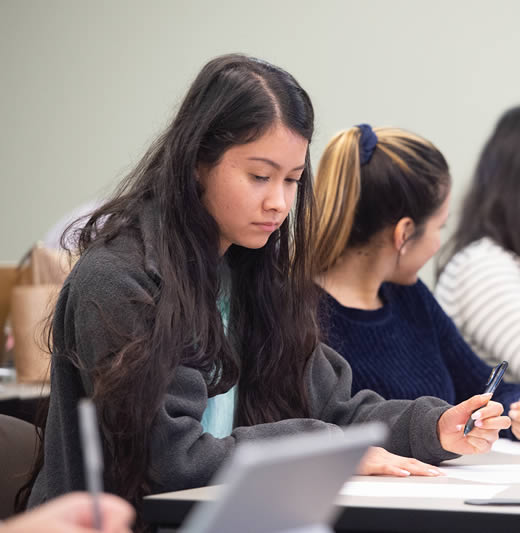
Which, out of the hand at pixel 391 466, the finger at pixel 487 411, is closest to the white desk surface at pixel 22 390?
the hand at pixel 391 466

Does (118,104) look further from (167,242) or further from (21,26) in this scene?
(167,242)

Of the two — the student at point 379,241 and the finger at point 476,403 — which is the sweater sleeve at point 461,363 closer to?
the student at point 379,241

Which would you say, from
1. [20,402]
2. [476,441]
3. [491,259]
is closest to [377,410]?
[476,441]

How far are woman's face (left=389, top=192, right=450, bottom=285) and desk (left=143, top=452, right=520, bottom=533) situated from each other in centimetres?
96

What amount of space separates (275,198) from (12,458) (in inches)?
21.3

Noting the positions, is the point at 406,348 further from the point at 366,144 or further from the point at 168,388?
the point at 168,388

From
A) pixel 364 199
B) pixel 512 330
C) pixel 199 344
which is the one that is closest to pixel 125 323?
pixel 199 344

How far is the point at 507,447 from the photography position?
1612 millimetres

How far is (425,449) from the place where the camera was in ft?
4.45

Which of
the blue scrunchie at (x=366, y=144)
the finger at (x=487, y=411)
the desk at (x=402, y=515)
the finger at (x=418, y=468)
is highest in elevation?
the blue scrunchie at (x=366, y=144)

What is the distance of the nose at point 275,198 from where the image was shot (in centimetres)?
127

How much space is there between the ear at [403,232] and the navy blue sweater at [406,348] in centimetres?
12

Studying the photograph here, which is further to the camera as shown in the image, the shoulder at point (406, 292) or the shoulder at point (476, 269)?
the shoulder at point (476, 269)

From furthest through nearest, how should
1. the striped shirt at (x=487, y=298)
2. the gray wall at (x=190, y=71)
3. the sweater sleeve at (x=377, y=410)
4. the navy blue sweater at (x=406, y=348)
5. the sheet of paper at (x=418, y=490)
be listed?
the gray wall at (x=190, y=71), the striped shirt at (x=487, y=298), the navy blue sweater at (x=406, y=348), the sweater sleeve at (x=377, y=410), the sheet of paper at (x=418, y=490)
